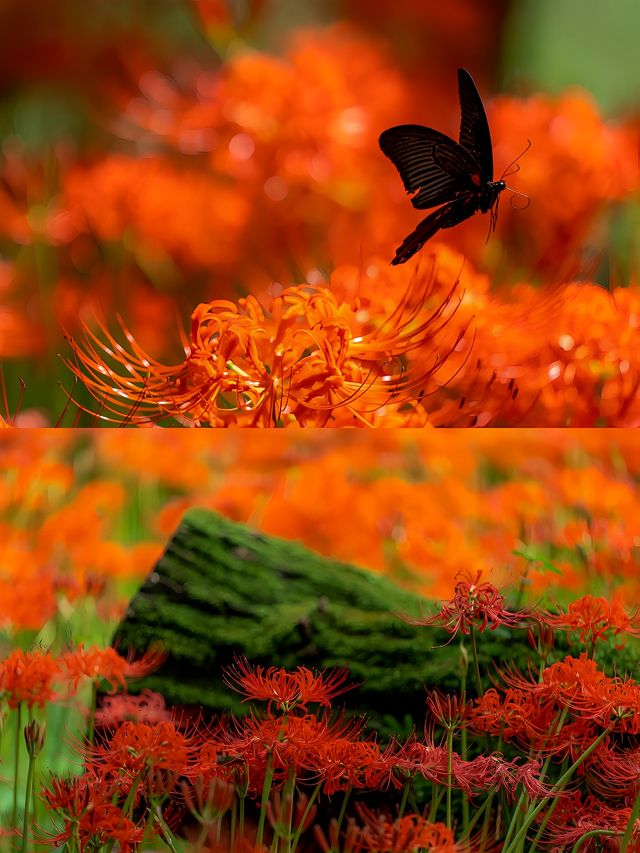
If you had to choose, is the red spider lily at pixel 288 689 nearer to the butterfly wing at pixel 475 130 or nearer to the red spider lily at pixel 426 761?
the red spider lily at pixel 426 761

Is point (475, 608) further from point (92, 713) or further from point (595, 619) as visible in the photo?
point (92, 713)

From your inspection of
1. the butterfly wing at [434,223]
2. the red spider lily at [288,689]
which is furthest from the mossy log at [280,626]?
the butterfly wing at [434,223]

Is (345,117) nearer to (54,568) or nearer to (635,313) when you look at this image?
A: (635,313)

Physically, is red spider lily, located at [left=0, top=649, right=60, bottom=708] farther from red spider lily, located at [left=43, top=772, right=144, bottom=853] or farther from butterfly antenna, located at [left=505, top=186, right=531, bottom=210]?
butterfly antenna, located at [left=505, top=186, right=531, bottom=210]

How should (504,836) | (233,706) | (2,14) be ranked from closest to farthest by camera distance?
(504,836)
(233,706)
(2,14)

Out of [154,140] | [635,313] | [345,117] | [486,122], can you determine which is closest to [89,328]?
[154,140]

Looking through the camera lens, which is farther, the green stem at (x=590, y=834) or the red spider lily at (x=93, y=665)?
the red spider lily at (x=93, y=665)
